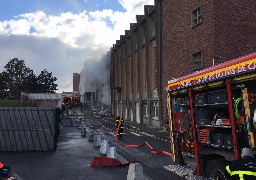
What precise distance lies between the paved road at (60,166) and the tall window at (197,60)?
11895 millimetres

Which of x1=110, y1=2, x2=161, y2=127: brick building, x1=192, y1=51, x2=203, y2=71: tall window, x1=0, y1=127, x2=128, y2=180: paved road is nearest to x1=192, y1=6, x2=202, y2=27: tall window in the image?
x1=192, y1=51, x2=203, y2=71: tall window

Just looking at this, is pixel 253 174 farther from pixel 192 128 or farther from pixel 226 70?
pixel 192 128

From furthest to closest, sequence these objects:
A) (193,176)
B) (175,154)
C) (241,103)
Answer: (175,154)
(193,176)
(241,103)

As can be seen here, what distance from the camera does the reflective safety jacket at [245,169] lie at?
16.5 ft

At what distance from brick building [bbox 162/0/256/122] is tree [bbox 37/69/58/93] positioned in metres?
83.5

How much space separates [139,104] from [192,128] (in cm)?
3005

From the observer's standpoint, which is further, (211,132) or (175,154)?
(175,154)

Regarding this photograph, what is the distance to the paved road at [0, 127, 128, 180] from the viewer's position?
32.5ft

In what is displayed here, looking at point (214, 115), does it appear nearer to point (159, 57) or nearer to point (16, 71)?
point (159, 57)

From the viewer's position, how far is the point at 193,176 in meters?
8.41

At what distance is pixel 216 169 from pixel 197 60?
57.7 ft

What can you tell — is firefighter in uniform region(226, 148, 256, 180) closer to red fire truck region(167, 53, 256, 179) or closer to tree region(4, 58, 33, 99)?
red fire truck region(167, 53, 256, 179)

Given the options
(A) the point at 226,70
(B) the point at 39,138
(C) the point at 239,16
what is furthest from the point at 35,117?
(C) the point at 239,16

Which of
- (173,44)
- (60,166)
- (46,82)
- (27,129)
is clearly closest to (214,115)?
(60,166)
